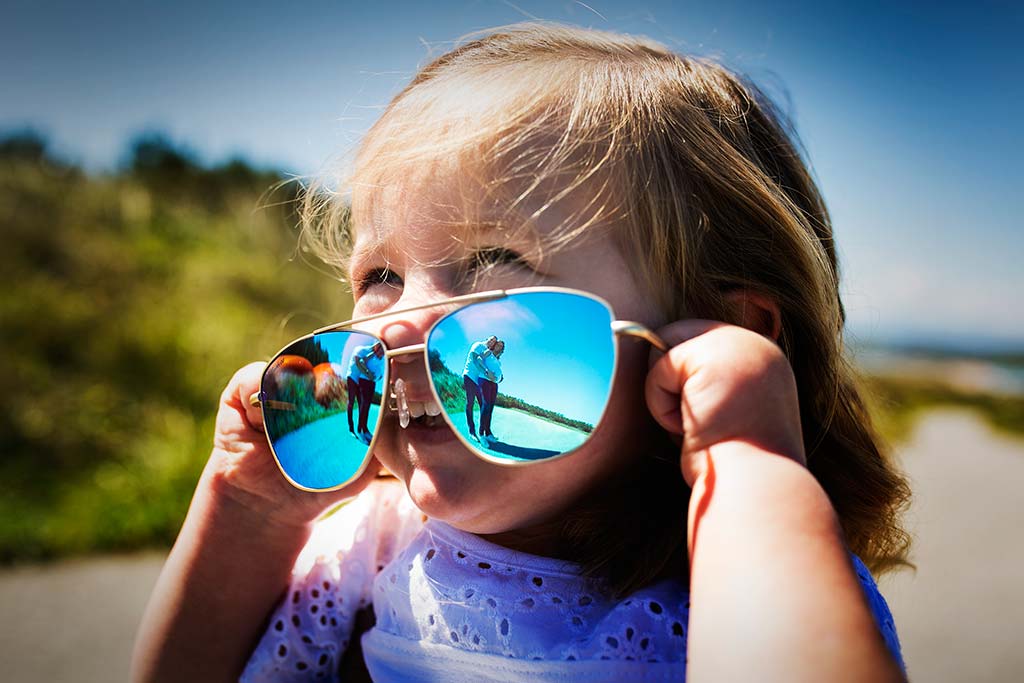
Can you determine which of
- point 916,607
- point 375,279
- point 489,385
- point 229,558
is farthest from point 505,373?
point 916,607

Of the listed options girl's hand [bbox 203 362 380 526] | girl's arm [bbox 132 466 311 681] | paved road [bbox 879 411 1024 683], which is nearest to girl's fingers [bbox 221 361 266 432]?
girl's hand [bbox 203 362 380 526]

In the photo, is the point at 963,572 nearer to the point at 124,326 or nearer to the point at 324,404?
the point at 324,404

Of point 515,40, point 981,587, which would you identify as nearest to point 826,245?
point 515,40

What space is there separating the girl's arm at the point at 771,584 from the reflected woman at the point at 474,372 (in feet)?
1.11

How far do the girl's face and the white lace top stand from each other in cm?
12

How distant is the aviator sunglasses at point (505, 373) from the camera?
1119mm

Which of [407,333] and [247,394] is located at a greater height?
[407,333]

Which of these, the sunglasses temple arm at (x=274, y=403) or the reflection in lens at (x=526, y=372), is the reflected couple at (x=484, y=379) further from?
the sunglasses temple arm at (x=274, y=403)

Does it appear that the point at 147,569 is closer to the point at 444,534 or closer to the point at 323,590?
the point at 323,590

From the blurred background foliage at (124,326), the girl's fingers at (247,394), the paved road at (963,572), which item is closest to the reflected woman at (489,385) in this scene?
the girl's fingers at (247,394)

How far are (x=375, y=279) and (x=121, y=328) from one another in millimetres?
4058

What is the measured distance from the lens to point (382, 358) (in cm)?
125

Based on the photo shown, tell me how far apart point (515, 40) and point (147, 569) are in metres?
3.16

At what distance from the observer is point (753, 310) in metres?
1.39
